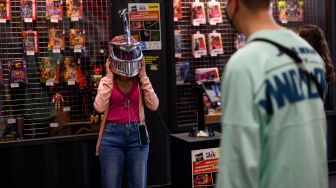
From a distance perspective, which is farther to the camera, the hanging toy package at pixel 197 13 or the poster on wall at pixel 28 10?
the hanging toy package at pixel 197 13

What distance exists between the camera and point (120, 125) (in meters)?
3.69

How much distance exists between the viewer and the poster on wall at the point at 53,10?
460cm

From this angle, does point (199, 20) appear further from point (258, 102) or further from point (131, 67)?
point (258, 102)

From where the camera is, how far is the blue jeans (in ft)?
12.1

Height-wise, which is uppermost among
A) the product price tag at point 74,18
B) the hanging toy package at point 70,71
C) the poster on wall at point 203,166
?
the product price tag at point 74,18

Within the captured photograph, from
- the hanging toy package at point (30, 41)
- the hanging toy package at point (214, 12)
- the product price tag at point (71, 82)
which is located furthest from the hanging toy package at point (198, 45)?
the hanging toy package at point (30, 41)

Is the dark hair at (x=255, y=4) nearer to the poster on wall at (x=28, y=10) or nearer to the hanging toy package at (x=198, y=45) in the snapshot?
the poster on wall at (x=28, y=10)

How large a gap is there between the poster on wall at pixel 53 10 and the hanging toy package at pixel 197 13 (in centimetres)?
155

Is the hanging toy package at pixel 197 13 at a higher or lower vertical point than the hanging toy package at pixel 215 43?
higher

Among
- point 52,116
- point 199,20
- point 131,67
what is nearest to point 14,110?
point 52,116

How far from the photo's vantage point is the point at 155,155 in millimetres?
5047

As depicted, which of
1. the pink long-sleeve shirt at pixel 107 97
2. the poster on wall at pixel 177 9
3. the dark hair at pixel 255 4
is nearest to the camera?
the dark hair at pixel 255 4

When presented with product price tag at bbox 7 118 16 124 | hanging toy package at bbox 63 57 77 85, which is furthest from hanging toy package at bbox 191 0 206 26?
product price tag at bbox 7 118 16 124

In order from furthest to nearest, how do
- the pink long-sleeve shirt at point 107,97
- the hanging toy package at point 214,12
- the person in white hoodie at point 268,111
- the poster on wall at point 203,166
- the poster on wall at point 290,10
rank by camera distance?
1. the poster on wall at point 290,10
2. the hanging toy package at point 214,12
3. the poster on wall at point 203,166
4. the pink long-sleeve shirt at point 107,97
5. the person in white hoodie at point 268,111
